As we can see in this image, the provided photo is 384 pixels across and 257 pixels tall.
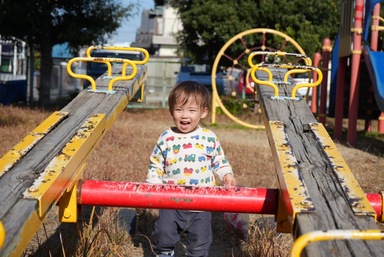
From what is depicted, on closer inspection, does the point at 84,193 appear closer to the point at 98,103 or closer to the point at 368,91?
the point at 98,103

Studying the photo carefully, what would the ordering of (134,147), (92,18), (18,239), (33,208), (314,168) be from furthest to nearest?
(92,18), (134,147), (314,168), (33,208), (18,239)

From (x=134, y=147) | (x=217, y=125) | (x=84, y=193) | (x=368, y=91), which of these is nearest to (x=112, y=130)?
(x=134, y=147)

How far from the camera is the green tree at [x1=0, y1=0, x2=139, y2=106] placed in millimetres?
13203

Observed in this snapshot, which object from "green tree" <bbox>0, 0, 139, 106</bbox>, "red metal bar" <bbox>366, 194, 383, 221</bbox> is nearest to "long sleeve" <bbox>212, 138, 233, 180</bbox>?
"red metal bar" <bbox>366, 194, 383, 221</bbox>

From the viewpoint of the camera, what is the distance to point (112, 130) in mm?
8891

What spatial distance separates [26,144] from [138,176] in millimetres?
2781

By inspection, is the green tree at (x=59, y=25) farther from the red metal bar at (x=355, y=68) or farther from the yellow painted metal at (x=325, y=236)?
the yellow painted metal at (x=325, y=236)

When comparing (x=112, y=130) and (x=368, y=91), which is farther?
(x=368, y=91)

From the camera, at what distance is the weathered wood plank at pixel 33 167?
1804 millimetres

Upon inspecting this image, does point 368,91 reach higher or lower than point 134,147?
higher

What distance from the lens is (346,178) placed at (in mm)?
2236

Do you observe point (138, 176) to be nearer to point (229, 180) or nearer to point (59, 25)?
point (229, 180)

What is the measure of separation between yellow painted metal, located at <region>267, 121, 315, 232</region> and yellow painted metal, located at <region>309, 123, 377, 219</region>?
0.14 m

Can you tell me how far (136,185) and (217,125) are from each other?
876cm
